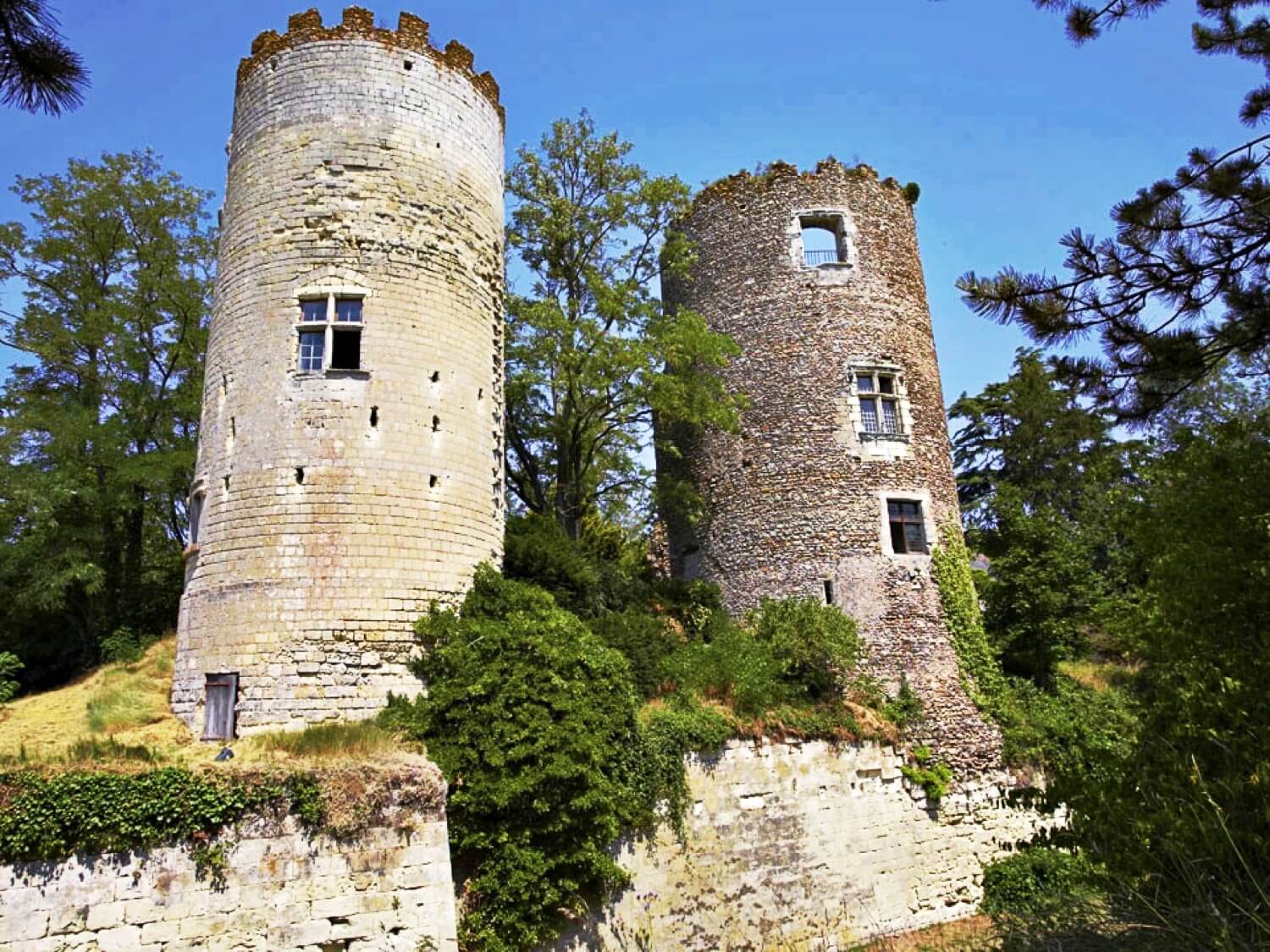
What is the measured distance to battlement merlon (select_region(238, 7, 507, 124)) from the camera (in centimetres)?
1336

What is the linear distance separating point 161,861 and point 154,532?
655 inches

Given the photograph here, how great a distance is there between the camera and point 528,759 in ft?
31.7

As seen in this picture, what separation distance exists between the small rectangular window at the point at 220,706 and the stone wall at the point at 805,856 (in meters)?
4.79

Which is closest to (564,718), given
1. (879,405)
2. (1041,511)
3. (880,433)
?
(880,433)

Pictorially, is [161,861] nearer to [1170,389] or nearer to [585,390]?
[1170,389]

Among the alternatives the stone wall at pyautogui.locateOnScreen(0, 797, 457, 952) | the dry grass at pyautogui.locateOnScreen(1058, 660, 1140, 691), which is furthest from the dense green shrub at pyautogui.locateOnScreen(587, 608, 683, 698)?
the dry grass at pyautogui.locateOnScreen(1058, 660, 1140, 691)

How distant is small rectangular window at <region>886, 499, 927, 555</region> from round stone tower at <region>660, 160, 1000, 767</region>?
4 centimetres

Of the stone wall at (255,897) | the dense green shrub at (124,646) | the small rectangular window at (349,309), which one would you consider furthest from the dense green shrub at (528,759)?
the dense green shrub at (124,646)

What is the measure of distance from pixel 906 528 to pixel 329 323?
11.6 metres

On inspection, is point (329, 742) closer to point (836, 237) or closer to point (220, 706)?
point (220, 706)

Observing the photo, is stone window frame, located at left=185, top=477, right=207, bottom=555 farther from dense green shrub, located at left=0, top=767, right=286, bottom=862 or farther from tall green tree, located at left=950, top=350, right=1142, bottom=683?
tall green tree, located at left=950, top=350, right=1142, bottom=683

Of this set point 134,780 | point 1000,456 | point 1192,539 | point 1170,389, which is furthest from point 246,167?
point 1000,456

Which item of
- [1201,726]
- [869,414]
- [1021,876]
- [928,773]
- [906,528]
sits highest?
[869,414]

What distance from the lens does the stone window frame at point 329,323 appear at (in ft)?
39.6
